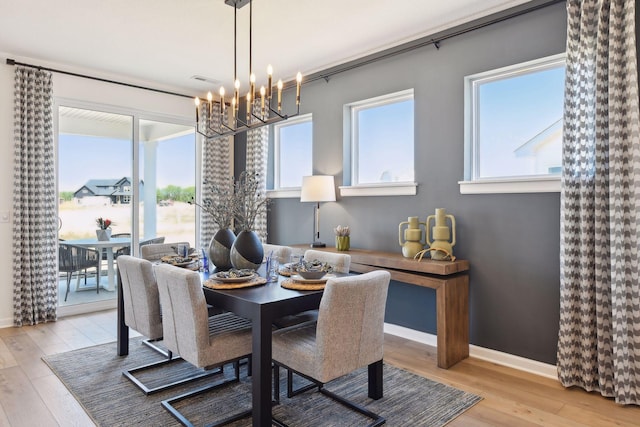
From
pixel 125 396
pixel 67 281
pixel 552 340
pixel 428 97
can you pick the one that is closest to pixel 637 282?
pixel 552 340

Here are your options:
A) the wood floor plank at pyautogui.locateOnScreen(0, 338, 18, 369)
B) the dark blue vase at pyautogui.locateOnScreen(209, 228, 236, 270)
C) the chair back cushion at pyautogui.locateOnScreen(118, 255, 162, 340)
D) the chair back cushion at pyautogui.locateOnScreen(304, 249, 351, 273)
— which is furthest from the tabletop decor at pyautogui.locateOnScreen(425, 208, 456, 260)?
the wood floor plank at pyautogui.locateOnScreen(0, 338, 18, 369)

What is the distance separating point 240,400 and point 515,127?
2810 millimetres

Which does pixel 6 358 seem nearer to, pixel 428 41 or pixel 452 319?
pixel 452 319

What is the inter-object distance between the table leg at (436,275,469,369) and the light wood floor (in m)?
0.09

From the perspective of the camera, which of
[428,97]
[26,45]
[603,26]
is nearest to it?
[603,26]

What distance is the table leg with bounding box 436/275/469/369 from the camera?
302 centimetres

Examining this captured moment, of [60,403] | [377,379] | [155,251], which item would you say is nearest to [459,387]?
[377,379]

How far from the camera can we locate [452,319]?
3.06 meters

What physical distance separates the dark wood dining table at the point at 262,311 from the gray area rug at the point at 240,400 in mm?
338

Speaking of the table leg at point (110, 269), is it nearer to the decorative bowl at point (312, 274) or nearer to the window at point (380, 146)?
the window at point (380, 146)

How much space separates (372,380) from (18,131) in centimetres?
407

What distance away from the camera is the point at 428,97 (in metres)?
3.58

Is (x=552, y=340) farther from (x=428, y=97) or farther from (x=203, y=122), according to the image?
(x=203, y=122)

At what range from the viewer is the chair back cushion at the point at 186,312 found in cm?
214
